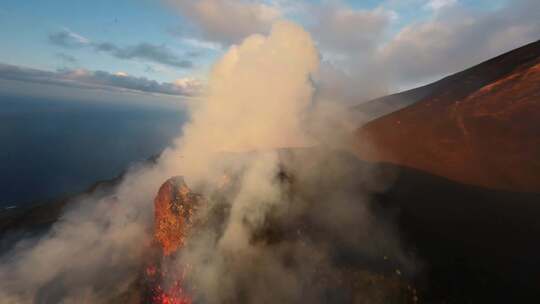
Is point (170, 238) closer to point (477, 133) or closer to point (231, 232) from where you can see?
point (231, 232)

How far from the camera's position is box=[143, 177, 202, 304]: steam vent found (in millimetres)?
17844

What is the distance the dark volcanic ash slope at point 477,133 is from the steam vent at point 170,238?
18.2 metres

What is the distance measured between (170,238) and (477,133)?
97.6 ft

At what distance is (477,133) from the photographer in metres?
26.4

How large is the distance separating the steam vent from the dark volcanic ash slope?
18.2m

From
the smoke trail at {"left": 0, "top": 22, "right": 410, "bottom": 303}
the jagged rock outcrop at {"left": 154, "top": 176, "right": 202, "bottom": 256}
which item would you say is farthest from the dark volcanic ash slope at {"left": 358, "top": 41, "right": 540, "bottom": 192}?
the jagged rock outcrop at {"left": 154, "top": 176, "right": 202, "bottom": 256}

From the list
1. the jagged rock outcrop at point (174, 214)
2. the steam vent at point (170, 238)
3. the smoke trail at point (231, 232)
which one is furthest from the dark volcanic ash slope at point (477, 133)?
the steam vent at point (170, 238)

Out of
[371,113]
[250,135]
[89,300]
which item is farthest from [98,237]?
[371,113]

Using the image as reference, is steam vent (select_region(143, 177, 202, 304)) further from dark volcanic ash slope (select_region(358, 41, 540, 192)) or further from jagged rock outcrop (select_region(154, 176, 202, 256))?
dark volcanic ash slope (select_region(358, 41, 540, 192))

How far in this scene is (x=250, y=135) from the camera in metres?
29.0

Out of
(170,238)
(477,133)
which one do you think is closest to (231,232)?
(170,238)

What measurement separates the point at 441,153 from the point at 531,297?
14.5 m

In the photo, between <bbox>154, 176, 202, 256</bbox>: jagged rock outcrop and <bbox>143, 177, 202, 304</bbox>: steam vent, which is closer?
<bbox>143, 177, 202, 304</bbox>: steam vent

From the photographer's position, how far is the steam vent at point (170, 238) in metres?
17.8
